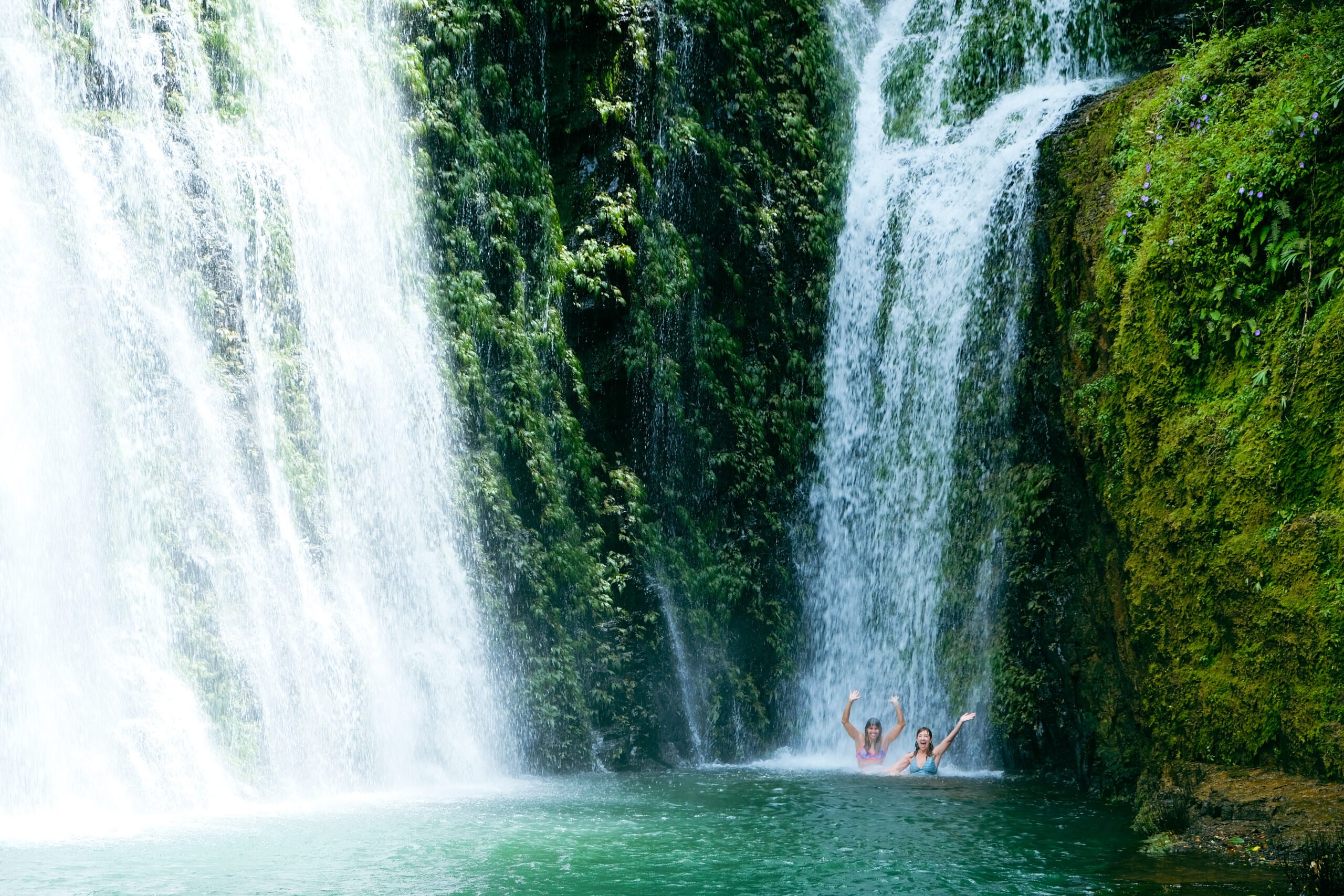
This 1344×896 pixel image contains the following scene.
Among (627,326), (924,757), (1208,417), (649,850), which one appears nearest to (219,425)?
(627,326)

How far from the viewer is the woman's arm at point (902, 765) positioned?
481 inches

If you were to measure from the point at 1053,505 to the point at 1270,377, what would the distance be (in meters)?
4.10

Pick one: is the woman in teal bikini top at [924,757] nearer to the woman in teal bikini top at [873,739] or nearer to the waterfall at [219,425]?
the woman in teal bikini top at [873,739]

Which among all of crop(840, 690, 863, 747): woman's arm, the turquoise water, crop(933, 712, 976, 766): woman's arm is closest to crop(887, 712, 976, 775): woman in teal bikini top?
crop(933, 712, 976, 766): woman's arm

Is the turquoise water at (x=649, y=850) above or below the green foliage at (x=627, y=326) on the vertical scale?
below

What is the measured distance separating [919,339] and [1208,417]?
5865 millimetres

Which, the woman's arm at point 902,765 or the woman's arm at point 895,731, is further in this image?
the woman's arm at point 895,731

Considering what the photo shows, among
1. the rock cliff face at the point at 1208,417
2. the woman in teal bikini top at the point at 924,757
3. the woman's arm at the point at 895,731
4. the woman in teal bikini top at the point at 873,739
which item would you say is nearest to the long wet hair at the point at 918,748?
the woman in teal bikini top at the point at 924,757

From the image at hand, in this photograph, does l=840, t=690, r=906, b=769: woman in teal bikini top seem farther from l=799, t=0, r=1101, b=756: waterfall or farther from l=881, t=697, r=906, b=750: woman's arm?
l=799, t=0, r=1101, b=756: waterfall

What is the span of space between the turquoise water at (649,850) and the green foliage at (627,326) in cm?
297

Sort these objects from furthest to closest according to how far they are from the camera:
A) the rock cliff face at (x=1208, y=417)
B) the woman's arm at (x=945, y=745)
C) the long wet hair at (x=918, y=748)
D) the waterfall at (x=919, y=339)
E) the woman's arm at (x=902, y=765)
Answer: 1. the waterfall at (x=919, y=339)
2. the woman's arm at (x=902, y=765)
3. the long wet hair at (x=918, y=748)
4. the woman's arm at (x=945, y=745)
5. the rock cliff face at (x=1208, y=417)

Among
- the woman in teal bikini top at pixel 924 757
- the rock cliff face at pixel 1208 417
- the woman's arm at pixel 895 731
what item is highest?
the rock cliff face at pixel 1208 417

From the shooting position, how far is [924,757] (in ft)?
40.3

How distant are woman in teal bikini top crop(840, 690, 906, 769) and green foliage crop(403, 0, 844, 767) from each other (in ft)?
6.02
